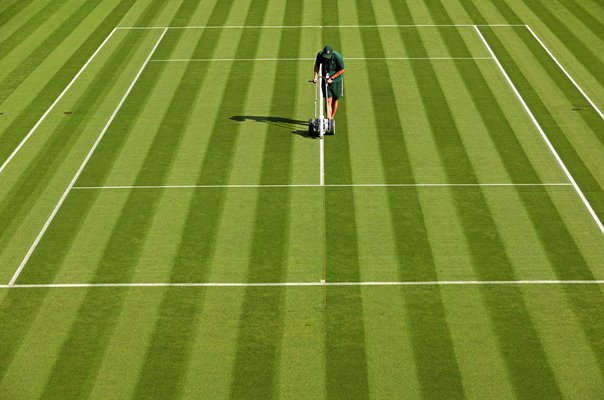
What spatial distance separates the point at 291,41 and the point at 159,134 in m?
8.38

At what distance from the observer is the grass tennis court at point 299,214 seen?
1437 cm

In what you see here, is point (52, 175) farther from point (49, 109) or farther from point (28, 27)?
point (28, 27)

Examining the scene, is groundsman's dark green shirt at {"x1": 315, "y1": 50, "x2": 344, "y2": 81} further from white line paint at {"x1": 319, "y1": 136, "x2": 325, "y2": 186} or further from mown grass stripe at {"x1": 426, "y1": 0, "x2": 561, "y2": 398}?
mown grass stripe at {"x1": 426, "y1": 0, "x2": 561, "y2": 398}

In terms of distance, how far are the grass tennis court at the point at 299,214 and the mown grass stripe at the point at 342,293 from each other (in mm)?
50

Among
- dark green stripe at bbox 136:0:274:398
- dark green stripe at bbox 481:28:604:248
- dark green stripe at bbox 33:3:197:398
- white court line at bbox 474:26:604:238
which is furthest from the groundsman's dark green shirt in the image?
dark green stripe at bbox 33:3:197:398

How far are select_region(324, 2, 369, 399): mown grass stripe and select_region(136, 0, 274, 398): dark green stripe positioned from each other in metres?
2.25

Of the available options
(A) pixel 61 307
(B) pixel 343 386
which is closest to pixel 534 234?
(B) pixel 343 386

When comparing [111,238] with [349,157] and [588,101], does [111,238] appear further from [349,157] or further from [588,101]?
[588,101]

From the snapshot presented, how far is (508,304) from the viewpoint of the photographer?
51.9 ft

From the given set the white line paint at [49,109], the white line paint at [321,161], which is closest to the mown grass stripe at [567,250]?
the white line paint at [321,161]

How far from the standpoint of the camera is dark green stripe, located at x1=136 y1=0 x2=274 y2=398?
14.1m

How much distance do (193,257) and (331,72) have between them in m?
7.29

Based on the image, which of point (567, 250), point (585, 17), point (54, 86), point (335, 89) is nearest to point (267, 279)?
point (567, 250)

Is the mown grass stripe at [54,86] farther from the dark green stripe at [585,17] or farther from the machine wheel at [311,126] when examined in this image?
the dark green stripe at [585,17]
